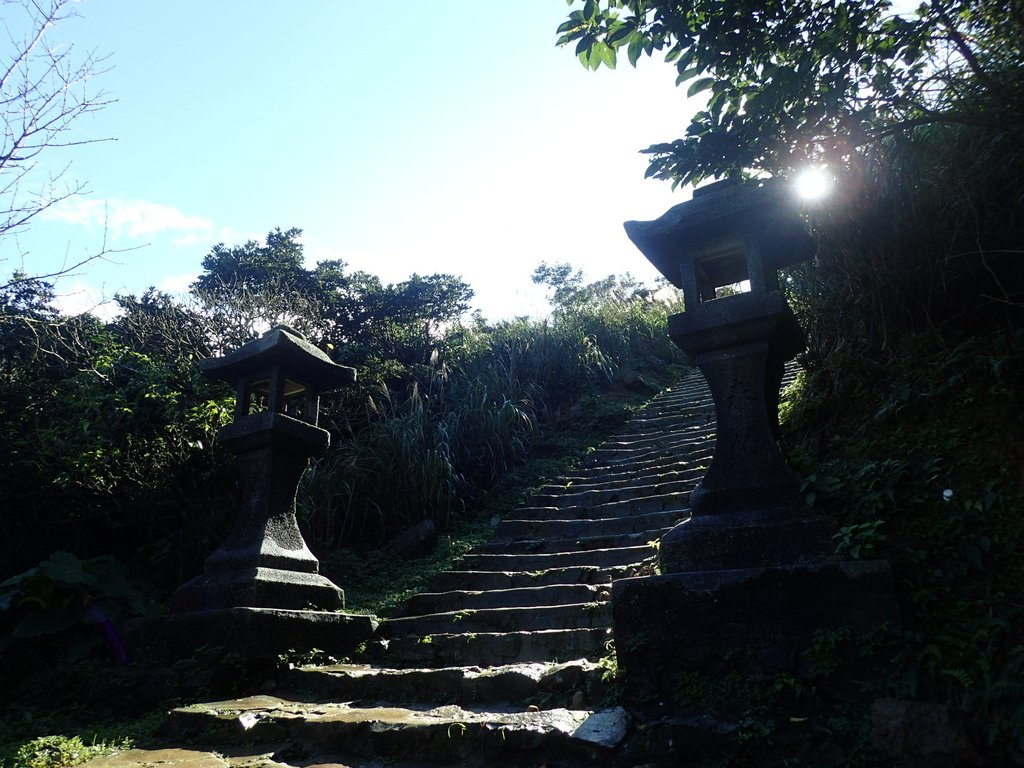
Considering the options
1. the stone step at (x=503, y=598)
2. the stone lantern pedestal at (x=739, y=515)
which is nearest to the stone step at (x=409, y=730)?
the stone lantern pedestal at (x=739, y=515)

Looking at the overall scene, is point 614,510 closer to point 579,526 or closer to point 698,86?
point 579,526

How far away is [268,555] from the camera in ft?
14.9

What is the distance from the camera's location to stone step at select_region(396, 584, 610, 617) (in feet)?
14.3

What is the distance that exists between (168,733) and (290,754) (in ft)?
2.90

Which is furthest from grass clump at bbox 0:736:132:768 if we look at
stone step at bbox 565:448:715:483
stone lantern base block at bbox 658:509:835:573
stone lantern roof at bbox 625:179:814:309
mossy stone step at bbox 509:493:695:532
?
stone step at bbox 565:448:715:483

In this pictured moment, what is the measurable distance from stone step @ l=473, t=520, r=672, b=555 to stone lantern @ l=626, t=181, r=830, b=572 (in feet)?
5.44

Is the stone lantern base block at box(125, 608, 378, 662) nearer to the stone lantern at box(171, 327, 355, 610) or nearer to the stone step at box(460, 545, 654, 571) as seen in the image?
the stone lantern at box(171, 327, 355, 610)

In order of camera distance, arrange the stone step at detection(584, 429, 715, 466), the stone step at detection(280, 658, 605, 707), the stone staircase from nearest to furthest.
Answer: the stone staircase → the stone step at detection(280, 658, 605, 707) → the stone step at detection(584, 429, 715, 466)

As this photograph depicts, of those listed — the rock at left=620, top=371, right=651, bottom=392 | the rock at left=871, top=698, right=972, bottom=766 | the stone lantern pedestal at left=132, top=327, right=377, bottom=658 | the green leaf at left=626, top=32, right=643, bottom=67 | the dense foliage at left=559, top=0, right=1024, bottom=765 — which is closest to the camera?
the rock at left=871, top=698, right=972, bottom=766

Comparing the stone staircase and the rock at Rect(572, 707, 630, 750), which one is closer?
the rock at Rect(572, 707, 630, 750)

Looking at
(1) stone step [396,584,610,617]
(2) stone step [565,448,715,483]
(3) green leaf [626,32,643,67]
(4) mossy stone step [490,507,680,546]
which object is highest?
(3) green leaf [626,32,643,67]

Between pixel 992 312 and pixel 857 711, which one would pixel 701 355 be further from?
pixel 857 711

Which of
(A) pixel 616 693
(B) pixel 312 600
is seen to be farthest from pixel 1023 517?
(B) pixel 312 600

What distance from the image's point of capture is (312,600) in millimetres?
4633
